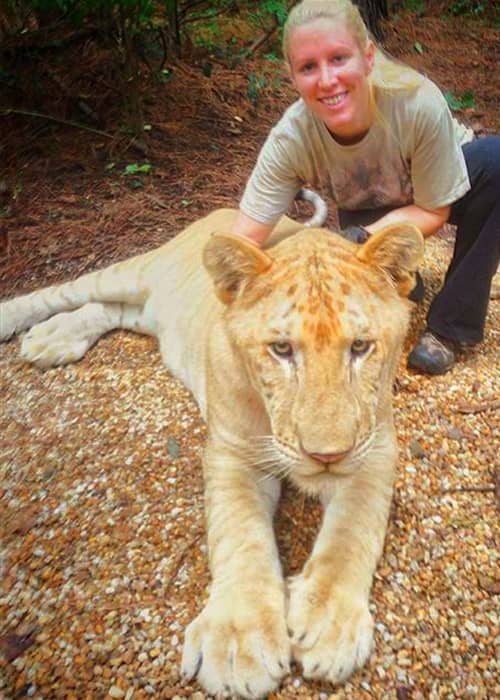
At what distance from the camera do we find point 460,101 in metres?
6.04

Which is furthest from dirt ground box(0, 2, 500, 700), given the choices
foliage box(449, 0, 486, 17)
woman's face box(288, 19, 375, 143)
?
foliage box(449, 0, 486, 17)

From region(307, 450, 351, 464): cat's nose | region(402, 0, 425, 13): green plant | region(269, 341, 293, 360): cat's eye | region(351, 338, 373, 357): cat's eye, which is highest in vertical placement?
region(269, 341, 293, 360): cat's eye

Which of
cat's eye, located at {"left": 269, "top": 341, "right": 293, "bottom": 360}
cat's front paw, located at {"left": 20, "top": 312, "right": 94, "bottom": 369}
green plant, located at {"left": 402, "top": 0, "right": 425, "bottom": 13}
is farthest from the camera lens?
green plant, located at {"left": 402, "top": 0, "right": 425, "bottom": 13}

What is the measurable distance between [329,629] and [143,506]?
2.60ft

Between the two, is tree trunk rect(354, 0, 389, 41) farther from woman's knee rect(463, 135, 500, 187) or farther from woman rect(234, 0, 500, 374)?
woman's knee rect(463, 135, 500, 187)

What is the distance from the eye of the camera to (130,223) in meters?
4.04

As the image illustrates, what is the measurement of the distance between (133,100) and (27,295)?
1.73 meters

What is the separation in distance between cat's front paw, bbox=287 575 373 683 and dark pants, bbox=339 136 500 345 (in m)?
1.57

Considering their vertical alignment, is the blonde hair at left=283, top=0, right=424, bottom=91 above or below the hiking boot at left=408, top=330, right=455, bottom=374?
above

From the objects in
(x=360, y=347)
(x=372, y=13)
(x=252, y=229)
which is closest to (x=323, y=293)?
(x=360, y=347)

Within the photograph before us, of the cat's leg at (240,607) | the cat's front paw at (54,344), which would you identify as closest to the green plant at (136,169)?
the cat's front paw at (54,344)

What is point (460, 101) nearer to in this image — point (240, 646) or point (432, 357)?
point (432, 357)

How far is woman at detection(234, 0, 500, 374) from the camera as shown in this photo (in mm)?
2348

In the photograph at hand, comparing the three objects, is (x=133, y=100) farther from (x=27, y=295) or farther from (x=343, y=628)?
(x=343, y=628)
